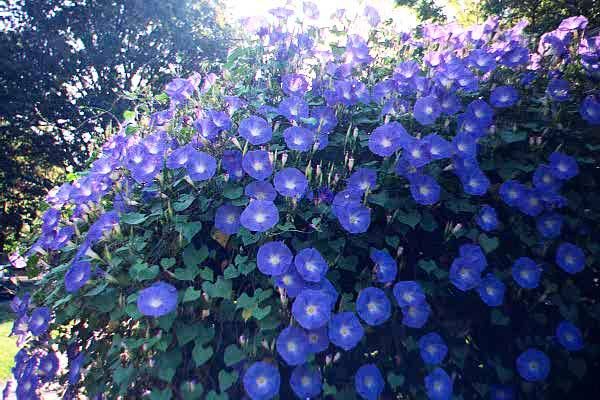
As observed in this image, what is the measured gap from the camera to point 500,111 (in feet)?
5.51

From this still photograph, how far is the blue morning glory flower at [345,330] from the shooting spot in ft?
3.78

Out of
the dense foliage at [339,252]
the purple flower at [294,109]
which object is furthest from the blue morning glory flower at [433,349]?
the purple flower at [294,109]

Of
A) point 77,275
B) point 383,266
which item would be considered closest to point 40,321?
point 77,275

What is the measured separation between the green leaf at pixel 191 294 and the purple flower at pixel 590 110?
4.48 feet

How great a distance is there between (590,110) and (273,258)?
1.18 m

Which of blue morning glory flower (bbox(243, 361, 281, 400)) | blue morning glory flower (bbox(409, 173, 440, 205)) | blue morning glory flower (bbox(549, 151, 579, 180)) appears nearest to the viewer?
blue morning glory flower (bbox(243, 361, 281, 400))

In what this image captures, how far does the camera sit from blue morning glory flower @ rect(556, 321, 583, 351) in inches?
52.3

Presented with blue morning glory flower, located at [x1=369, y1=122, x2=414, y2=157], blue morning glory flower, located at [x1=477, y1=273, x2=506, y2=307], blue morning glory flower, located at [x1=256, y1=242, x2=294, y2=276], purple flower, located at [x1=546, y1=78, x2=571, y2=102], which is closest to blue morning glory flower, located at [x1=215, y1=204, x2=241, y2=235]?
blue morning glory flower, located at [x1=256, y1=242, x2=294, y2=276]

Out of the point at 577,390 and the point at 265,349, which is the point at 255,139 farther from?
the point at 577,390

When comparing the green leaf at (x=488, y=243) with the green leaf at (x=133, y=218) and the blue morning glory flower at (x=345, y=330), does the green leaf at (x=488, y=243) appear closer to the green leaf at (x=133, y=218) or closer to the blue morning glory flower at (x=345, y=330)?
the blue morning glory flower at (x=345, y=330)

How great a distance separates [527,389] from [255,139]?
1.10 meters

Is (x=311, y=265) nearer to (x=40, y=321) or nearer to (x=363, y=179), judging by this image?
(x=363, y=179)

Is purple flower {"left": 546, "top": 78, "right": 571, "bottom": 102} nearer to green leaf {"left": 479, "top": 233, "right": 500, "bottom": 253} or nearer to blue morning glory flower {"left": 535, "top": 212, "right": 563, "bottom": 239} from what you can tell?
blue morning glory flower {"left": 535, "top": 212, "right": 563, "bottom": 239}

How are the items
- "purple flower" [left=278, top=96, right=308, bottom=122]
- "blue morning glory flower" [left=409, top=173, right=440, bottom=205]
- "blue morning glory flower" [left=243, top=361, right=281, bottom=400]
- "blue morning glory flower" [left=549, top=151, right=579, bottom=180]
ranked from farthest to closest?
"purple flower" [left=278, top=96, right=308, bottom=122]
"blue morning glory flower" [left=549, top=151, right=579, bottom=180]
"blue morning glory flower" [left=409, top=173, right=440, bottom=205]
"blue morning glory flower" [left=243, top=361, right=281, bottom=400]
